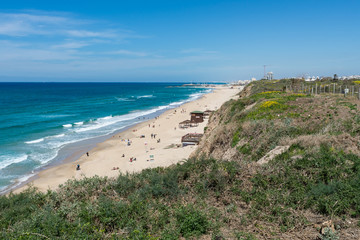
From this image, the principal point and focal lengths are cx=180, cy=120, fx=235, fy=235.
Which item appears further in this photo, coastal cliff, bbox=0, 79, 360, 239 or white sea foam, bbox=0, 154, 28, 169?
white sea foam, bbox=0, 154, 28, 169

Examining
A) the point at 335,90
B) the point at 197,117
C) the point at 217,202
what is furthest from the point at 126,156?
the point at 335,90

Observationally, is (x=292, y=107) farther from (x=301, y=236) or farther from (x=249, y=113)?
(x=301, y=236)

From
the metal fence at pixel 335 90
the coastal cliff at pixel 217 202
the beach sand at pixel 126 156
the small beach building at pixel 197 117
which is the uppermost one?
the metal fence at pixel 335 90

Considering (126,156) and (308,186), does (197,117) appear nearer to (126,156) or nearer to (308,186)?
(126,156)

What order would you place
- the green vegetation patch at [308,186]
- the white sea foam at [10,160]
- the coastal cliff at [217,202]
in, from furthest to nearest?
1. the white sea foam at [10,160]
2. the green vegetation patch at [308,186]
3. the coastal cliff at [217,202]

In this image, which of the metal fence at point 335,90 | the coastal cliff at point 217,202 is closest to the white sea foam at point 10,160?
the coastal cliff at point 217,202

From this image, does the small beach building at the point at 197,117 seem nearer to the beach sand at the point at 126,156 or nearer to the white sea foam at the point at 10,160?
the beach sand at the point at 126,156

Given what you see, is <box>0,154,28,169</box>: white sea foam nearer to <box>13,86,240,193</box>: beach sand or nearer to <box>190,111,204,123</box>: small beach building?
<box>13,86,240,193</box>: beach sand

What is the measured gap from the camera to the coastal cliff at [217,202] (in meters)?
5.24

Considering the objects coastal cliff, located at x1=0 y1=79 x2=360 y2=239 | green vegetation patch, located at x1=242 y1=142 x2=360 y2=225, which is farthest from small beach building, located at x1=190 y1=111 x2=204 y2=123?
green vegetation patch, located at x1=242 y1=142 x2=360 y2=225

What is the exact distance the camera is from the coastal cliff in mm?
5238

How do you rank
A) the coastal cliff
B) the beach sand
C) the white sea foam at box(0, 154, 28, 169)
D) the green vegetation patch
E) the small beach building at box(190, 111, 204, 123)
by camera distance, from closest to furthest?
the coastal cliff < the green vegetation patch < the beach sand < the white sea foam at box(0, 154, 28, 169) < the small beach building at box(190, 111, 204, 123)

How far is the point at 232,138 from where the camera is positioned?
13562mm

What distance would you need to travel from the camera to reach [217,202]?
6578 millimetres
